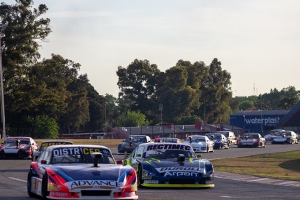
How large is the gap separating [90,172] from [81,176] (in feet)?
0.88

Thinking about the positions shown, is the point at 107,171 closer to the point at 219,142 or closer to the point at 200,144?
the point at 200,144

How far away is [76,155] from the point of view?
14289 millimetres

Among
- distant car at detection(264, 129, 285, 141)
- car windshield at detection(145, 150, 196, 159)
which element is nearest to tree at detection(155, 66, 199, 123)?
distant car at detection(264, 129, 285, 141)

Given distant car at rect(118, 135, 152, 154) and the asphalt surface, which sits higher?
distant car at rect(118, 135, 152, 154)

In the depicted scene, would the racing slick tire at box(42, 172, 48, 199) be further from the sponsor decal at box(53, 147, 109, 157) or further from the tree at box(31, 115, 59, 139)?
the tree at box(31, 115, 59, 139)

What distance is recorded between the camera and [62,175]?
12805 millimetres

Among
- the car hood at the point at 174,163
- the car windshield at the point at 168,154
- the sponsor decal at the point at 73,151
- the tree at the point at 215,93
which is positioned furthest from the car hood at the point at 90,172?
the tree at the point at 215,93

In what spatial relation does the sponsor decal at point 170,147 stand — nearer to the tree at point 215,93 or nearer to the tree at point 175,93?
the tree at point 175,93

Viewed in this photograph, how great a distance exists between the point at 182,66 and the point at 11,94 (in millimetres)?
49971

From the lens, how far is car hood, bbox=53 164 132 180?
12734mm

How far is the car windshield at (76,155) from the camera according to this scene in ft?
46.5

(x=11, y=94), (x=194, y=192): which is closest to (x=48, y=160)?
(x=194, y=192)

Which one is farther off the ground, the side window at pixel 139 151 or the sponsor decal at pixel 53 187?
the side window at pixel 139 151

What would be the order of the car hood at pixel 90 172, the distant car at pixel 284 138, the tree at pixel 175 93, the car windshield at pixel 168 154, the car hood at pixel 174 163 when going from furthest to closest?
the tree at pixel 175 93
the distant car at pixel 284 138
the car windshield at pixel 168 154
the car hood at pixel 174 163
the car hood at pixel 90 172
